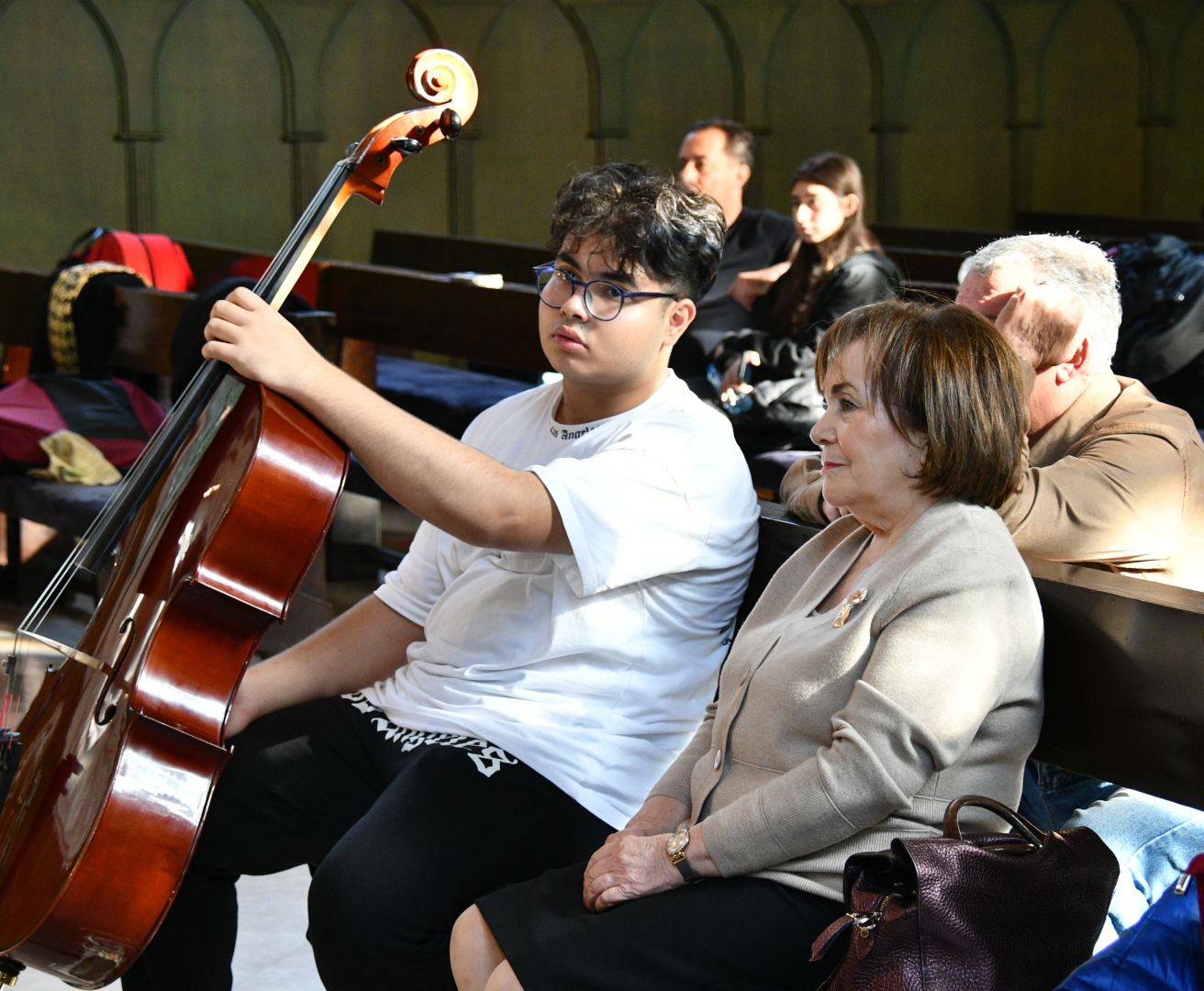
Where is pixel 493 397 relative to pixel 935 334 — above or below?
below

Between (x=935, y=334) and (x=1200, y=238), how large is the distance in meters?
6.12

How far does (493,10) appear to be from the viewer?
954cm

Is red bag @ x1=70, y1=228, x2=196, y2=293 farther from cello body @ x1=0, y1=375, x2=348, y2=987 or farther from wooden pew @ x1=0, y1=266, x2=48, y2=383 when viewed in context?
cello body @ x1=0, y1=375, x2=348, y2=987

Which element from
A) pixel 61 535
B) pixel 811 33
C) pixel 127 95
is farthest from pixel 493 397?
pixel 811 33

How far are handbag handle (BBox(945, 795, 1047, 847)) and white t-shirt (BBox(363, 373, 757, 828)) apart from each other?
1.93 feet

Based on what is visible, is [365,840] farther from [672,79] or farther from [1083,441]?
[672,79]

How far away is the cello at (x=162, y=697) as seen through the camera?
1794mm

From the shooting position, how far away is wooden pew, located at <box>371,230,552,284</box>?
20.9ft

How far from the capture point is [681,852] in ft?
5.57

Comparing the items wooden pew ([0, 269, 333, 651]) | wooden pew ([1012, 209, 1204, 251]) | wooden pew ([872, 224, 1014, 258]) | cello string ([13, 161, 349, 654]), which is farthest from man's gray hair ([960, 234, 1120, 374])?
wooden pew ([1012, 209, 1204, 251])

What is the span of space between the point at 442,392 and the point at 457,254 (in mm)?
1933

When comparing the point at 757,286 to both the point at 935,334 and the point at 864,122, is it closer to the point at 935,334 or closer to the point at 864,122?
the point at 935,334

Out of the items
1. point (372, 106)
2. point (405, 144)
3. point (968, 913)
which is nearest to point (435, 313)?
point (405, 144)

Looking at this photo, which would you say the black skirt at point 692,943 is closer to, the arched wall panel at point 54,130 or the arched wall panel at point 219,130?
the arched wall panel at point 54,130
